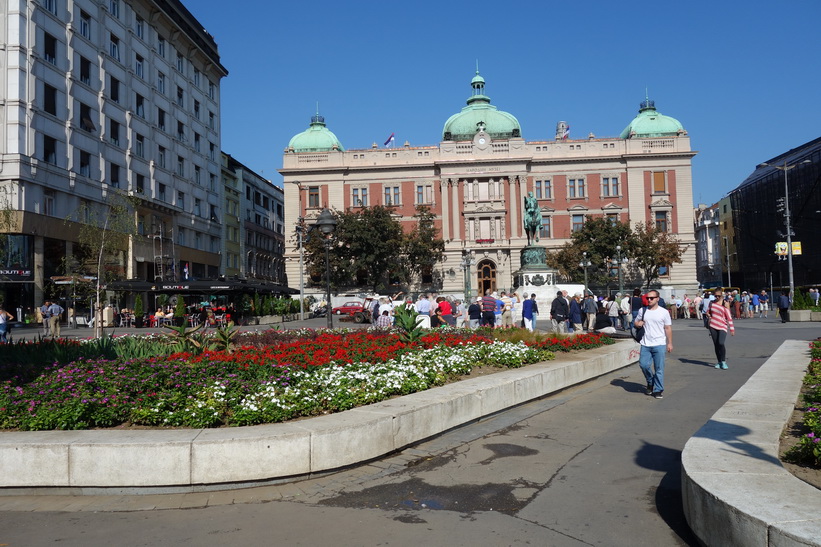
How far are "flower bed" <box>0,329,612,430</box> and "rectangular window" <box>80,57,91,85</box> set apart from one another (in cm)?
3709

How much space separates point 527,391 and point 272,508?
5.70 metres

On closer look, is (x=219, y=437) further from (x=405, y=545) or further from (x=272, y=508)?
(x=405, y=545)

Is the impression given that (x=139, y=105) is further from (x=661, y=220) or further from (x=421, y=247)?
(x=661, y=220)

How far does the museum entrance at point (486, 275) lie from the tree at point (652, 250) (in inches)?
523

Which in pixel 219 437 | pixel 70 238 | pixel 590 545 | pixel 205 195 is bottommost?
pixel 590 545

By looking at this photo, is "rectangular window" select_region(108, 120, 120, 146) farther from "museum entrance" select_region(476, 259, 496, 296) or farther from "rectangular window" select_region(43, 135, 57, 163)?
"museum entrance" select_region(476, 259, 496, 296)

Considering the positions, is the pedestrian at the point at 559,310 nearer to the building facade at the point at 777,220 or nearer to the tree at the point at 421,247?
the tree at the point at 421,247


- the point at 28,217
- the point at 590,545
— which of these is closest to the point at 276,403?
the point at 590,545

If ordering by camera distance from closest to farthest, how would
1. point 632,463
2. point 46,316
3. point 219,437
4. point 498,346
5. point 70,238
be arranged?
point 219,437, point 632,463, point 498,346, point 46,316, point 70,238

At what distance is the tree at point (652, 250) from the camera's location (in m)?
61.2

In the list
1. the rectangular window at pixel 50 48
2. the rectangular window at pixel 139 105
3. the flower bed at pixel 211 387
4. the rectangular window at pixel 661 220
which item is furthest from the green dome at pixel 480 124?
the flower bed at pixel 211 387

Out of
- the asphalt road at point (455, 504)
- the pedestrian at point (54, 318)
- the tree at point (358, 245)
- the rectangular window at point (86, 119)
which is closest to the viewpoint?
Answer: the asphalt road at point (455, 504)

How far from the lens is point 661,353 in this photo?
1107 cm

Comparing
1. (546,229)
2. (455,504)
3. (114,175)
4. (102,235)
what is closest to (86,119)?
(114,175)
